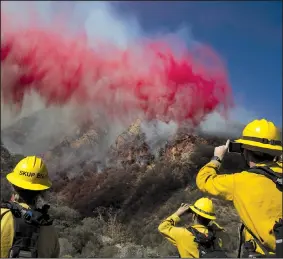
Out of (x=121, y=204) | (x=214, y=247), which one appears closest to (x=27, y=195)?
(x=214, y=247)

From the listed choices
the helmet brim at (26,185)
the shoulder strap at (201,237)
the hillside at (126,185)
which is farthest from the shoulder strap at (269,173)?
the hillside at (126,185)

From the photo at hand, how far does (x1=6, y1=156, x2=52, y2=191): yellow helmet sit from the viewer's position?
4.91m

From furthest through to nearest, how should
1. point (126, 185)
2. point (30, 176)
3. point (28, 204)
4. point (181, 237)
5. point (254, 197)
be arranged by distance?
point (126, 185) < point (181, 237) < point (30, 176) < point (28, 204) < point (254, 197)

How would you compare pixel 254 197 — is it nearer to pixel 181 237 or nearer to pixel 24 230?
pixel 24 230

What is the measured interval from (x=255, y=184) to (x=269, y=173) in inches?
7.2

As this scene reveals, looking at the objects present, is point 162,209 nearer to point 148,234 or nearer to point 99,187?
point 148,234

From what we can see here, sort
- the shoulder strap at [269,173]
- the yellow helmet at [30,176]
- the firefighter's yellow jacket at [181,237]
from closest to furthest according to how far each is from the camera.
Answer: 1. the shoulder strap at [269,173]
2. the yellow helmet at [30,176]
3. the firefighter's yellow jacket at [181,237]

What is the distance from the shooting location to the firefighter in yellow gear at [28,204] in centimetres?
419

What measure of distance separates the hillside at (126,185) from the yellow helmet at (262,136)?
23095mm

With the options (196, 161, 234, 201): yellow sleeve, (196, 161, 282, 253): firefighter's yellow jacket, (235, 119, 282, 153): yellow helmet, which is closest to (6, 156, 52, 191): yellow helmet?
(196, 161, 234, 201): yellow sleeve

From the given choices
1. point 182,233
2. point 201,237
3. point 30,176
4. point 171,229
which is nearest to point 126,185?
point 171,229

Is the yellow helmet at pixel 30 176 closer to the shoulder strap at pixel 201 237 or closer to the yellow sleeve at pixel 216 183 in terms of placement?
the yellow sleeve at pixel 216 183

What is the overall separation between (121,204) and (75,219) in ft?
32.1

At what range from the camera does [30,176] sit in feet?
16.5
